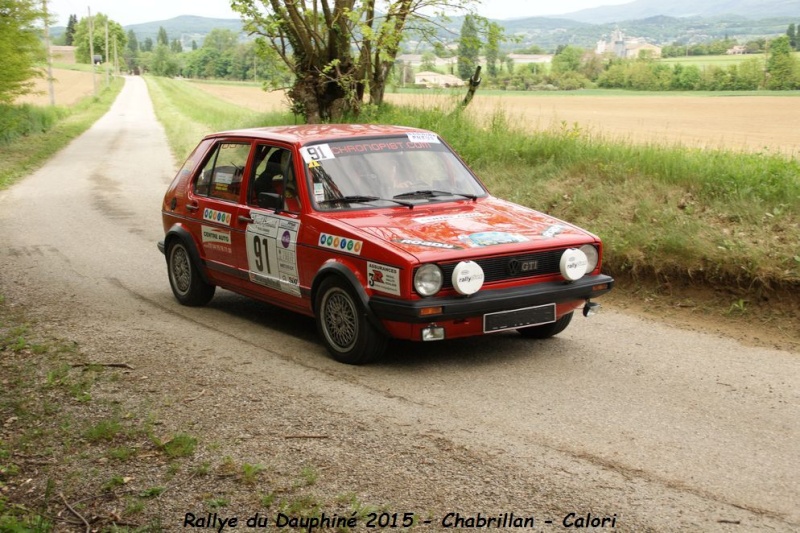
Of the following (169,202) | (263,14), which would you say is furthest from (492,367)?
(263,14)

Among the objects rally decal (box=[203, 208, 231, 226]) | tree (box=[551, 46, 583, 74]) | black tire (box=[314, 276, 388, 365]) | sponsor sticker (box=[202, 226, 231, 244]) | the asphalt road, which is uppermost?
tree (box=[551, 46, 583, 74])

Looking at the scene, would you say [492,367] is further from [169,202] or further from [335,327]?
[169,202]

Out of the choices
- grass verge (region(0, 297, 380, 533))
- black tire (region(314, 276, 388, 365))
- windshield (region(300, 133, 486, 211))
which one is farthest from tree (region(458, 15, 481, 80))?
grass verge (region(0, 297, 380, 533))

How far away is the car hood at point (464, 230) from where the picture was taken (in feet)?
21.2

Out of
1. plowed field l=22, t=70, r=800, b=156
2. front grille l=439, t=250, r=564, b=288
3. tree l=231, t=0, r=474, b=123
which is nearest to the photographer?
front grille l=439, t=250, r=564, b=288

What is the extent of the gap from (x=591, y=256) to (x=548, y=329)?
77cm

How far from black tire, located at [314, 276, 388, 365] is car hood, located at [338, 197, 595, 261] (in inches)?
19.1

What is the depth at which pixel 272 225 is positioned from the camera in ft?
24.9

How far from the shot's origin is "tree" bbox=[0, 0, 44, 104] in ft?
99.5

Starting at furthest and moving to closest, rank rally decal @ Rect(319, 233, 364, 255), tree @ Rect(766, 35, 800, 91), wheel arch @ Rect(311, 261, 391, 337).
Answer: tree @ Rect(766, 35, 800, 91), rally decal @ Rect(319, 233, 364, 255), wheel arch @ Rect(311, 261, 391, 337)

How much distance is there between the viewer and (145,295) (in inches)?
374

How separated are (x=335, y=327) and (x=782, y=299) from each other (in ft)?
13.5

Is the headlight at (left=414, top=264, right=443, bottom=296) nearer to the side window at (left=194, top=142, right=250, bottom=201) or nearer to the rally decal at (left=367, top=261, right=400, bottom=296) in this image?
the rally decal at (left=367, top=261, right=400, bottom=296)

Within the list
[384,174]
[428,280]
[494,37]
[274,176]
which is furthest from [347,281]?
[494,37]
